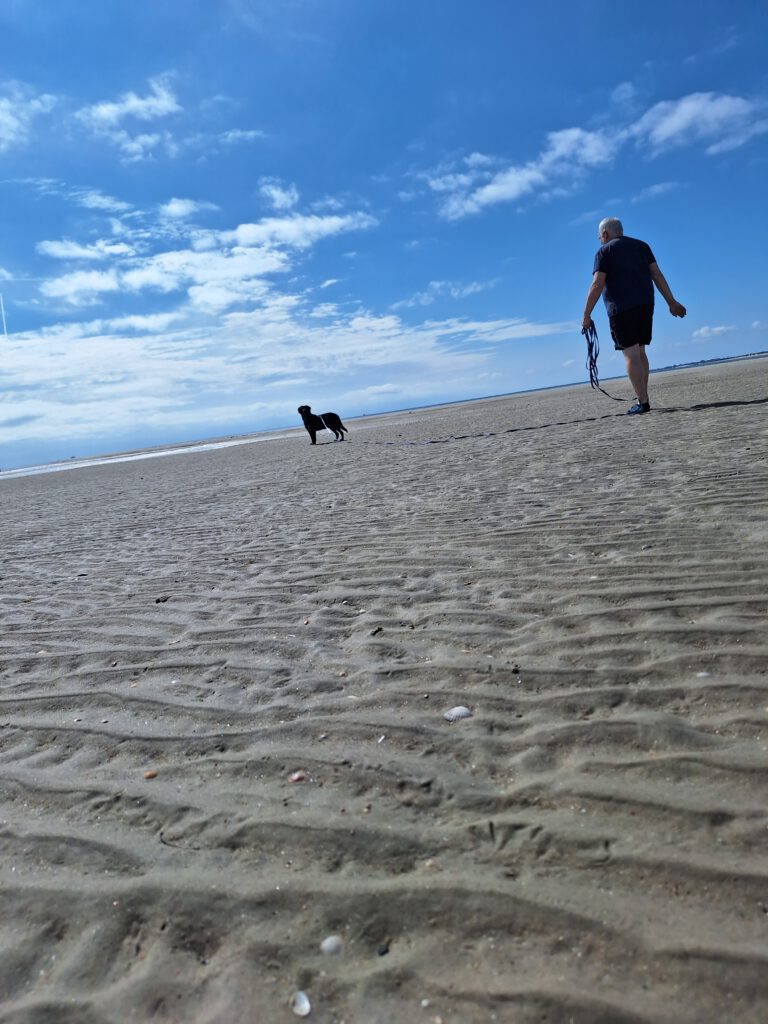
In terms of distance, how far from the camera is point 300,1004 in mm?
1612

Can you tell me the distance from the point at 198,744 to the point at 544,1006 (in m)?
1.71

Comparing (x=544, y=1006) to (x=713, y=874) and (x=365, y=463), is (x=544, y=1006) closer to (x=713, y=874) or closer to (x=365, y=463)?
(x=713, y=874)

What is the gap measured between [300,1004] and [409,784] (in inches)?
32.4

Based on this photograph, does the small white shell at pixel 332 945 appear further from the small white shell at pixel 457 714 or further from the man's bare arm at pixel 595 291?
the man's bare arm at pixel 595 291

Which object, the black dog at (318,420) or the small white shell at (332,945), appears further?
the black dog at (318,420)

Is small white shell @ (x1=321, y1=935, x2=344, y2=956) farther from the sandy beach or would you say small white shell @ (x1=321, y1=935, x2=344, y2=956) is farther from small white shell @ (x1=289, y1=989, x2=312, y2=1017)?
small white shell @ (x1=289, y1=989, x2=312, y2=1017)

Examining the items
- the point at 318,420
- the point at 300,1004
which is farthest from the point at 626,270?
the point at 318,420

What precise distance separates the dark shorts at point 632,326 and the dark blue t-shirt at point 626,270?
91 mm

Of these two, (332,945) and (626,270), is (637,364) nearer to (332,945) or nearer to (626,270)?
(626,270)

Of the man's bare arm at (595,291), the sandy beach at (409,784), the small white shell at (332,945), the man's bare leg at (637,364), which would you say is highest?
the man's bare arm at (595,291)

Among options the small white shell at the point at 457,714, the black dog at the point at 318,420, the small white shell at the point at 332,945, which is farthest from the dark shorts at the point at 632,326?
the black dog at the point at 318,420

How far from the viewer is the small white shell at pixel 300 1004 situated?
1.59 metres

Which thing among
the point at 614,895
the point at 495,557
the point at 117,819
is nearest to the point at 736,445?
the point at 495,557

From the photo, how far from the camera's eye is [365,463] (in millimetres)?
12133
